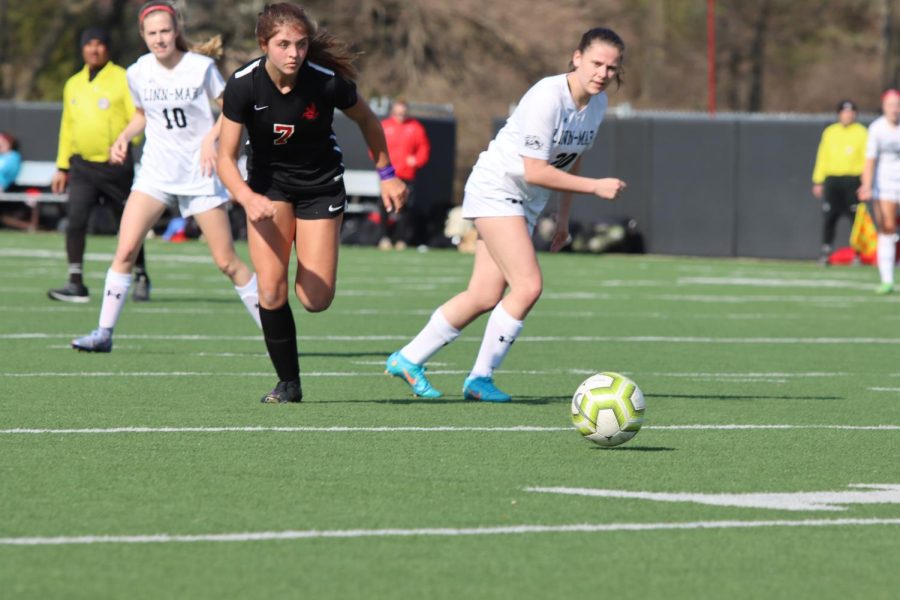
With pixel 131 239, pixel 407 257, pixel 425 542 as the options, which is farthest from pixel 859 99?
pixel 425 542

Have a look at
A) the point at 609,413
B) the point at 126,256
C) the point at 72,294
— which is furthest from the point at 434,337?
the point at 72,294

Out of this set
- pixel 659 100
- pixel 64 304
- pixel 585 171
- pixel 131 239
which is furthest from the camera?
pixel 659 100

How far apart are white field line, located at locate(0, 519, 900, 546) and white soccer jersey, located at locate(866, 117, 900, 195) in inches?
543

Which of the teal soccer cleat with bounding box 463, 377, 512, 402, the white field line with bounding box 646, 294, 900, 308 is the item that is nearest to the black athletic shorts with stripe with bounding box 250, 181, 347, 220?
the teal soccer cleat with bounding box 463, 377, 512, 402

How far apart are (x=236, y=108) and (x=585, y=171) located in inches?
894

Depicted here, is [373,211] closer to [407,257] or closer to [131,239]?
[407,257]

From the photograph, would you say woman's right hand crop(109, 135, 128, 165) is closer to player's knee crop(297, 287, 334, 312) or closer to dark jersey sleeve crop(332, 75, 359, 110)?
player's knee crop(297, 287, 334, 312)

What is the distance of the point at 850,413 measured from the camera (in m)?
9.46

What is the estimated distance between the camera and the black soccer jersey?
880 cm

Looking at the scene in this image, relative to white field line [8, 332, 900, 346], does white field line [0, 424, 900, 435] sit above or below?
above

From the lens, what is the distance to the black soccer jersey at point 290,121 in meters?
8.80

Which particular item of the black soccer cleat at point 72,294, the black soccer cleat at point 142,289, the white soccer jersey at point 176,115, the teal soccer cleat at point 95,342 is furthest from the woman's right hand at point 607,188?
the black soccer cleat at point 142,289

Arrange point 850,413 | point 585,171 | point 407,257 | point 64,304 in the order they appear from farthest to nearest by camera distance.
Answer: point 585,171 < point 407,257 < point 64,304 < point 850,413

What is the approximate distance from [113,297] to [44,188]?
2196cm
